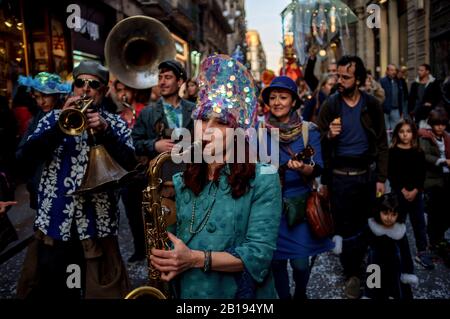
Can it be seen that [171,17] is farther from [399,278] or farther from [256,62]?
[256,62]

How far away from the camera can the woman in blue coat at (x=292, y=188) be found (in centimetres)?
328

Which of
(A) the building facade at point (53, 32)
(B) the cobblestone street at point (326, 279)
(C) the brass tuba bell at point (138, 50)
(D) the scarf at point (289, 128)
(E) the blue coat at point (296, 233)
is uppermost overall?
(A) the building facade at point (53, 32)

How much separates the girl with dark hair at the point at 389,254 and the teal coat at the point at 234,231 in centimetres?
211

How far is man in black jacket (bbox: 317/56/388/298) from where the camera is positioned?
3908mm

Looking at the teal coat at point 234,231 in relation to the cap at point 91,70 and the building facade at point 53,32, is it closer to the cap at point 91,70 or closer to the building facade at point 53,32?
the cap at point 91,70

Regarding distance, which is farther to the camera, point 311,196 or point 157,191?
point 311,196

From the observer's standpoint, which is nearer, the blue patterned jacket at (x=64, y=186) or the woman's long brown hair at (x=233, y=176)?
the woman's long brown hair at (x=233, y=176)

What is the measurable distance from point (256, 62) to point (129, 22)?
12201 cm

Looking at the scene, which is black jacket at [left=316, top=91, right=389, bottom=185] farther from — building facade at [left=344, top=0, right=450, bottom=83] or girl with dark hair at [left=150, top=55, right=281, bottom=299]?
building facade at [left=344, top=0, right=450, bottom=83]

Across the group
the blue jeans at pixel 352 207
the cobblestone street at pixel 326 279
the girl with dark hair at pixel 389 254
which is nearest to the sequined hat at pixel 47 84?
the cobblestone street at pixel 326 279

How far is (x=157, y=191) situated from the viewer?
2092 mm

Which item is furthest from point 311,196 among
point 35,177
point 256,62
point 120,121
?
point 256,62
